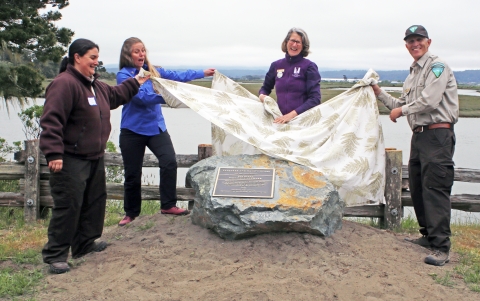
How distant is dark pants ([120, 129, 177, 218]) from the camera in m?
5.98

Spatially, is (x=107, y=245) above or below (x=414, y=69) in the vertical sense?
below

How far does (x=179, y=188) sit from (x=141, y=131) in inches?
58.9

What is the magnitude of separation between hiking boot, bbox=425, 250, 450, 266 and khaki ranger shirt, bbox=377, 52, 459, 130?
4.46ft

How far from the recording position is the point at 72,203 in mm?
4867

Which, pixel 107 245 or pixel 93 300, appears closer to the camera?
pixel 93 300

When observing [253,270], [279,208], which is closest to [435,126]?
[279,208]

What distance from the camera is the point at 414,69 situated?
556 cm

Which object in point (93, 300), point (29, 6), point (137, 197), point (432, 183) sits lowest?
point (93, 300)

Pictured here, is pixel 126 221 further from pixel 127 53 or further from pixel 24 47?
pixel 24 47

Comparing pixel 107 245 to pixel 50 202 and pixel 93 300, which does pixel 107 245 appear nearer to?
pixel 93 300

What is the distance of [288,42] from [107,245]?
→ 3079 millimetres

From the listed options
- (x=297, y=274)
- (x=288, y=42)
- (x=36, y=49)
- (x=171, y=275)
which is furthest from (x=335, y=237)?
(x=36, y=49)

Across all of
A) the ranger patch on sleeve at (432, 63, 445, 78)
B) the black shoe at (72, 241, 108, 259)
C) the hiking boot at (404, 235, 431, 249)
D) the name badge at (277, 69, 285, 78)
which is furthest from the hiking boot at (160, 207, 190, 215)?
the ranger patch on sleeve at (432, 63, 445, 78)

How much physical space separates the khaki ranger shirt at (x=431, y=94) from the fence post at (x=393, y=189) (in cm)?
128
